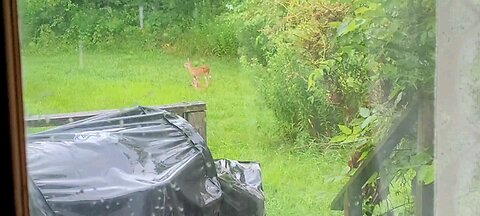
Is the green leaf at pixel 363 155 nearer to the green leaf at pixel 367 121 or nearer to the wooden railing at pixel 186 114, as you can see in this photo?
the green leaf at pixel 367 121

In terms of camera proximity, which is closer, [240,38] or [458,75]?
[458,75]

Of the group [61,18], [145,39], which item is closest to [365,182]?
[145,39]

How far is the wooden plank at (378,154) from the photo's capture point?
111 cm

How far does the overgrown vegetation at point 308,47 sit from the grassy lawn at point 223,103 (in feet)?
0.07

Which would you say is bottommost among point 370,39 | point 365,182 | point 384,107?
point 365,182

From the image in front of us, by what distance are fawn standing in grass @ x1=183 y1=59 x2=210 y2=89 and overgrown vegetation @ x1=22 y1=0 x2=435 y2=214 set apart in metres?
0.02

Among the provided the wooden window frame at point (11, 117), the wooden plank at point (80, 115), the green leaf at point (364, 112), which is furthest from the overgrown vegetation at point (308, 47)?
the wooden window frame at point (11, 117)

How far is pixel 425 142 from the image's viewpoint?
105cm

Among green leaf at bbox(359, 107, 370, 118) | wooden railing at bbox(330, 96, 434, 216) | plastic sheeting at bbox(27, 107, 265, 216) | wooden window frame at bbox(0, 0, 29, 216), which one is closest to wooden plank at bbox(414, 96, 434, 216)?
wooden railing at bbox(330, 96, 434, 216)

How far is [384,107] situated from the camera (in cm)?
112

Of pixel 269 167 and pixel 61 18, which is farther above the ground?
pixel 61 18

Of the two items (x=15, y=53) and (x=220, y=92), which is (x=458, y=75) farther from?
(x=15, y=53)

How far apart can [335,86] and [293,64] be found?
0.08 m

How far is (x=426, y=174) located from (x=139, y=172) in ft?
1.66
